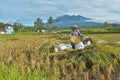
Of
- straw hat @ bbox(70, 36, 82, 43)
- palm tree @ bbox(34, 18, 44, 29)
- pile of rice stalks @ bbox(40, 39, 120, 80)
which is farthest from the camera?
palm tree @ bbox(34, 18, 44, 29)

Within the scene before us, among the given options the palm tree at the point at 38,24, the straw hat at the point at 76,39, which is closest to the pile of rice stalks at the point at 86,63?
the straw hat at the point at 76,39

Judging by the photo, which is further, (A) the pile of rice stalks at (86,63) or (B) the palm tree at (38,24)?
(B) the palm tree at (38,24)

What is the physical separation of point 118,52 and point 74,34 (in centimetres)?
207

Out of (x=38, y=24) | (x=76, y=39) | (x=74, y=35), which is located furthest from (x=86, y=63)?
(x=38, y=24)

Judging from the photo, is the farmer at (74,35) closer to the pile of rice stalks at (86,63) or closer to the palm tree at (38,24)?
the pile of rice stalks at (86,63)

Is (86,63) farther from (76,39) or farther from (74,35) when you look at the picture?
(74,35)

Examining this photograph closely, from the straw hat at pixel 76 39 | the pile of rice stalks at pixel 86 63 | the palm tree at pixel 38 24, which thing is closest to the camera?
the pile of rice stalks at pixel 86 63

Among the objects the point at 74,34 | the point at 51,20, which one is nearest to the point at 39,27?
the point at 51,20

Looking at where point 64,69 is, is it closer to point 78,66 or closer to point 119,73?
point 78,66

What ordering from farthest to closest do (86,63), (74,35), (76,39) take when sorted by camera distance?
(74,35), (76,39), (86,63)

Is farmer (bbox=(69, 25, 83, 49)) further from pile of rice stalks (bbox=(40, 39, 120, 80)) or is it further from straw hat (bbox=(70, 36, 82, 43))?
pile of rice stalks (bbox=(40, 39, 120, 80))

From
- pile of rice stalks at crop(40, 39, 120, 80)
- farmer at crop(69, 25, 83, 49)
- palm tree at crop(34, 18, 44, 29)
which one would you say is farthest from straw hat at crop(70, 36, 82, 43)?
palm tree at crop(34, 18, 44, 29)

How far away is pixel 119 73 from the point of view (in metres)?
6.36

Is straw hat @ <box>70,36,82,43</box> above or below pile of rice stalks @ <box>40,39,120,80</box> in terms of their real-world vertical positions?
above
